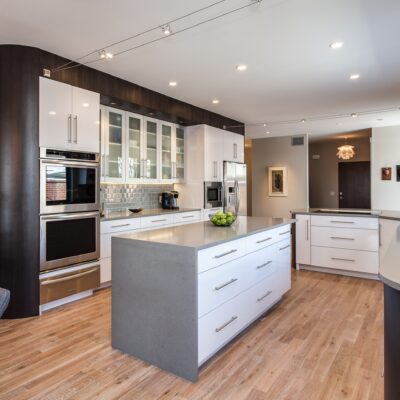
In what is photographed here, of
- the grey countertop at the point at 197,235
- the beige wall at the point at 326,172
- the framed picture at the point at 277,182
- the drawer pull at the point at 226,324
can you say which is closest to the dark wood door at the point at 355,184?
the beige wall at the point at 326,172

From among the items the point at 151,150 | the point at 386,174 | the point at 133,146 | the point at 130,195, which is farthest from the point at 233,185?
the point at 386,174

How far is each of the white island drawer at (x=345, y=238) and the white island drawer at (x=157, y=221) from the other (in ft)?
6.87

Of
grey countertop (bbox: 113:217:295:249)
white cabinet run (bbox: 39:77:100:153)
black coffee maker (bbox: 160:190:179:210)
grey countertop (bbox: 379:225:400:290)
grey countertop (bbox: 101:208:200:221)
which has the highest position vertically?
white cabinet run (bbox: 39:77:100:153)

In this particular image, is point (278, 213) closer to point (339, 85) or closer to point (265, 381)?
point (339, 85)

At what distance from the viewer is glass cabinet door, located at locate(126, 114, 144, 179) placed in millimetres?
4574

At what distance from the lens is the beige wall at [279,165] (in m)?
8.48

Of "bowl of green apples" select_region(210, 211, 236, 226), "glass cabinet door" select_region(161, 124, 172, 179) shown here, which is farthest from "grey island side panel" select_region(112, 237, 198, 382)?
"glass cabinet door" select_region(161, 124, 172, 179)

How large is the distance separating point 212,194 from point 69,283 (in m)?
3.03

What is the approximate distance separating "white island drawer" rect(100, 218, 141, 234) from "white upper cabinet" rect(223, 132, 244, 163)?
2.56 meters

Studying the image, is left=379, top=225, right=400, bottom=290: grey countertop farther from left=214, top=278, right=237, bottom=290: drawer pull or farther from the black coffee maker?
the black coffee maker

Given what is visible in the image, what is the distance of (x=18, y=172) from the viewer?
3033mm

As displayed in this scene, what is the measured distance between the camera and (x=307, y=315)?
121 inches

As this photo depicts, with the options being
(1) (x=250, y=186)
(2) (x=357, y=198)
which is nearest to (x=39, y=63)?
(1) (x=250, y=186)

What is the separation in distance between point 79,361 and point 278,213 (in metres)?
7.34
